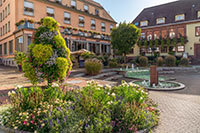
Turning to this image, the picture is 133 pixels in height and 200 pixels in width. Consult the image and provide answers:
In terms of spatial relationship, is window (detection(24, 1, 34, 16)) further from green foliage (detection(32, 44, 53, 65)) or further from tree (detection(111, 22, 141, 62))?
green foliage (detection(32, 44, 53, 65))

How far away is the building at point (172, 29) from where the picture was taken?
3016cm

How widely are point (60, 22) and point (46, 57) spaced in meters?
20.9

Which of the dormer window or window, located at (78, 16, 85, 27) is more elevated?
the dormer window

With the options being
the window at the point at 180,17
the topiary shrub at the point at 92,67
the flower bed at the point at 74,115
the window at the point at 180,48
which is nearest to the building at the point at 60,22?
the topiary shrub at the point at 92,67

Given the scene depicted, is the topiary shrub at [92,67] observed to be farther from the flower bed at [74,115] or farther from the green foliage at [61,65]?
the flower bed at [74,115]

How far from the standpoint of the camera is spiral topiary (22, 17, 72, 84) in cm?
672

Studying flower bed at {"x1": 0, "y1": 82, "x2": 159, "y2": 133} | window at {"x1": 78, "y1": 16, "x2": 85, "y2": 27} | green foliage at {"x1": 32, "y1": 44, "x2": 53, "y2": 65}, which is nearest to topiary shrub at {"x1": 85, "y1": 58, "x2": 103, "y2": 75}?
green foliage at {"x1": 32, "y1": 44, "x2": 53, "y2": 65}

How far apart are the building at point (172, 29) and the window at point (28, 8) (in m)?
23.2

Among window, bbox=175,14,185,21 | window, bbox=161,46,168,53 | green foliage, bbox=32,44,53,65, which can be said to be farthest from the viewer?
window, bbox=161,46,168,53

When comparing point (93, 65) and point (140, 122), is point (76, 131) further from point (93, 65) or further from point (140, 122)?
point (93, 65)

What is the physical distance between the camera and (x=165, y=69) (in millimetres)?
20188

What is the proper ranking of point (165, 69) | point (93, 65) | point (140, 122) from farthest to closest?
1. point (165, 69)
2. point (93, 65)
3. point (140, 122)

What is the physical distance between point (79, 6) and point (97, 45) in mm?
8394

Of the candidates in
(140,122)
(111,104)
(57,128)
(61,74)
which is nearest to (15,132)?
(57,128)
